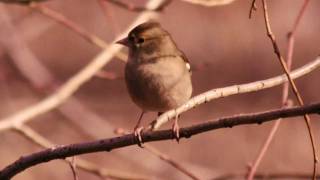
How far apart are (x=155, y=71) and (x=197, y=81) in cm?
671

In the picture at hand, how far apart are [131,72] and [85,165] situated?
24.7 inches

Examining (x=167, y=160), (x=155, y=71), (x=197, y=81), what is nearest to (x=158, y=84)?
(x=155, y=71)

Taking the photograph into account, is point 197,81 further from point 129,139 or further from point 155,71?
point 129,139

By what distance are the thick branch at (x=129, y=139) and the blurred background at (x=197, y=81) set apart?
304cm

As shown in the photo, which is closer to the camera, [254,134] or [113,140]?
[113,140]

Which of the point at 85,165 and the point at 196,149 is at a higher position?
the point at 85,165

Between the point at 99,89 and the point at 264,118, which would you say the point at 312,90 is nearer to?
the point at 99,89

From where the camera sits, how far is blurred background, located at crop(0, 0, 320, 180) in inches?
303

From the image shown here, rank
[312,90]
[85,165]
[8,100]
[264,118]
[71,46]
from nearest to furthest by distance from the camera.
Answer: [264,118]
[85,165]
[8,100]
[312,90]
[71,46]

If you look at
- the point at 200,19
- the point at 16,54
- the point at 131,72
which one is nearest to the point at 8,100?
the point at 16,54

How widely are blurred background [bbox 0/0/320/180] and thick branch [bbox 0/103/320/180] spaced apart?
9.96 ft

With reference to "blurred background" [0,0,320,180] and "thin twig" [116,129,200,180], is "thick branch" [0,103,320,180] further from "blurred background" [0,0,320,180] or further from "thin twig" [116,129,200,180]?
"blurred background" [0,0,320,180]

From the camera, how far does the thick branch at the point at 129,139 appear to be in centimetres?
211

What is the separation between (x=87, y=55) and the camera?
35.0 feet
